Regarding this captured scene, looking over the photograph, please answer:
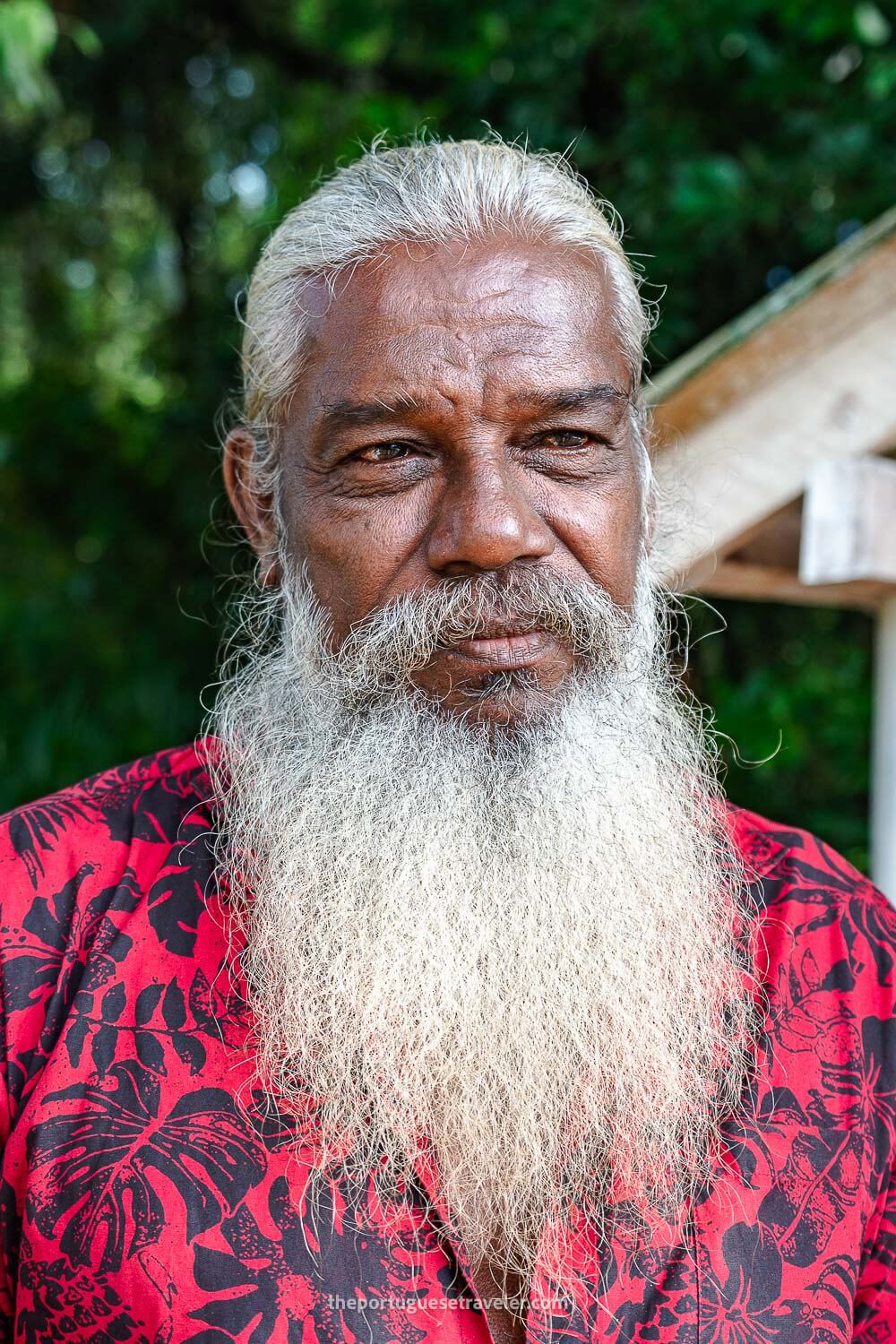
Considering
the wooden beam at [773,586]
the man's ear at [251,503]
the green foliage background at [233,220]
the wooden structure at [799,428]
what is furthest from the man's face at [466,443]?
the green foliage background at [233,220]

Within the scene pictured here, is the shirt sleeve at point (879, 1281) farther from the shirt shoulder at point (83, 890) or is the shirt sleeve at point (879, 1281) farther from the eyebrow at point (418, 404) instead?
the eyebrow at point (418, 404)

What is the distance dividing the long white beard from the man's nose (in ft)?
0.40

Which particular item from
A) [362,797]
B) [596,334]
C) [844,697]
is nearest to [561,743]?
[362,797]

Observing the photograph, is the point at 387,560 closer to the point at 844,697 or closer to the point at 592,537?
the point at 592,537

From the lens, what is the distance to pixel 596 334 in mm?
1878

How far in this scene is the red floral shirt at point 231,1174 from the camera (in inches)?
57.8

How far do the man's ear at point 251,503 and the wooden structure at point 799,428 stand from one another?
75 centimetres

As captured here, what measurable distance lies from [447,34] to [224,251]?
2.77 metres

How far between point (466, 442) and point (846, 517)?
91cm

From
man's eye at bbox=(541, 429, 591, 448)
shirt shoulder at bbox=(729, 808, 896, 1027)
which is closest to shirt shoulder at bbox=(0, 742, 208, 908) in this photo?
man's eye at bbox=(541, 429, 591, 448)

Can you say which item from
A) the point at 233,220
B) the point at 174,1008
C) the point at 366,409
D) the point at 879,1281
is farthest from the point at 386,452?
the point at 233,220

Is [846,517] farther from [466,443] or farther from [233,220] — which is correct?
[233,220]

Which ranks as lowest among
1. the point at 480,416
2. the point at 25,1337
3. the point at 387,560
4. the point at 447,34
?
the point at 25,1337

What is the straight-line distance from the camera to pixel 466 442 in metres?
1.76
